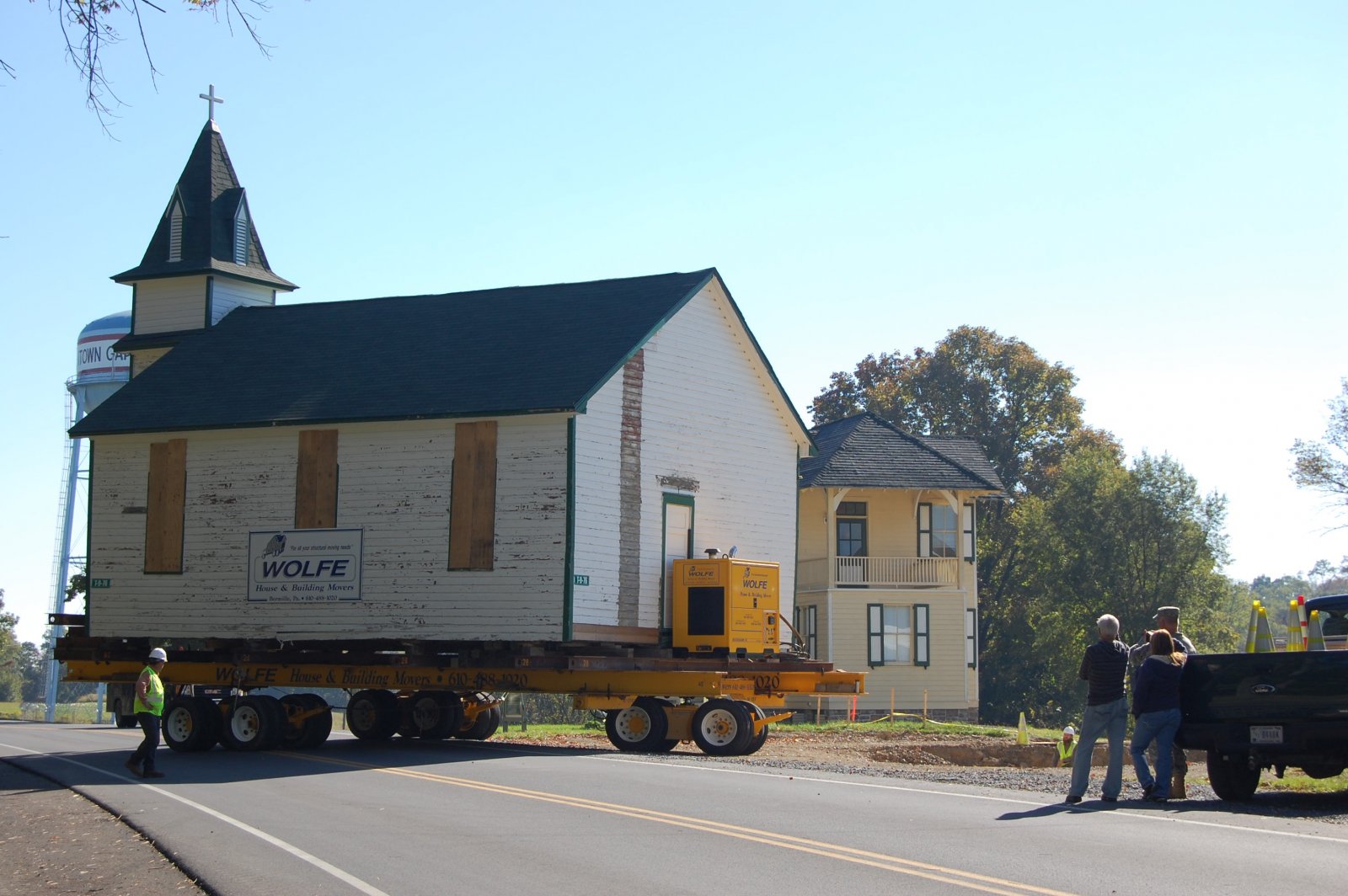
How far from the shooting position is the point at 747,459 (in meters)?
27.0

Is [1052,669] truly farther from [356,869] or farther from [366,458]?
[356,869]

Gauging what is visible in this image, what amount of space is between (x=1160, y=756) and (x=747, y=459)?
→ 46.2 ft

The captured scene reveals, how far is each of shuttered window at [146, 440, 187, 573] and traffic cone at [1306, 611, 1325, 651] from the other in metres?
19.2

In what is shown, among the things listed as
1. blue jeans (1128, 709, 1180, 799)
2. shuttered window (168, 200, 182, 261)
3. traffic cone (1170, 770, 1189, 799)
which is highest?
shuttered window (168, 200, 182, 261)

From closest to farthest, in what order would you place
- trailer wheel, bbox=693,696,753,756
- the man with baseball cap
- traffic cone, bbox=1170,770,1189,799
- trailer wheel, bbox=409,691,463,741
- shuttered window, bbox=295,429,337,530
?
the man with baseball cap
traffic cone, bbox=1170,770,1189,799
trailer wheel, bbox=693,696,753,756
trailer wheel, bbox=409,691,463,741
shuttered window, bbox=295,429,337,530

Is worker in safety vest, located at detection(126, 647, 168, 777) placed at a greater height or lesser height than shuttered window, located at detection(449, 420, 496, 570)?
lesser

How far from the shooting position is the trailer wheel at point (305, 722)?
881 inches

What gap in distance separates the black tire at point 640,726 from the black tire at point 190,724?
6.30 meters

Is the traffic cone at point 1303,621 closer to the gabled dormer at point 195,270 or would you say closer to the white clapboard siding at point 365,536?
the white clapboard siding at point 365,536

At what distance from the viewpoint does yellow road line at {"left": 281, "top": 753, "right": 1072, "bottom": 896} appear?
351 inches

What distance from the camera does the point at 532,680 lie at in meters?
22.2

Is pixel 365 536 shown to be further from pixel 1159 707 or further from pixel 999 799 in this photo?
pixel 1159 707

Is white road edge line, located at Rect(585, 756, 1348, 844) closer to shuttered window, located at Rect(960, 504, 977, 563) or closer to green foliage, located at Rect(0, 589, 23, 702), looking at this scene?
shuttered window, located at Rect(960, 504, 977, 563)

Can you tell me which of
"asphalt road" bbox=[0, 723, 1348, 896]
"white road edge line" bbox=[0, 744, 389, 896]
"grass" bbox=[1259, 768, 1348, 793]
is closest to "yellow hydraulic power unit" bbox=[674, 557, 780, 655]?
"asphalt road" bbox=[0, 723, 1348, 896]
